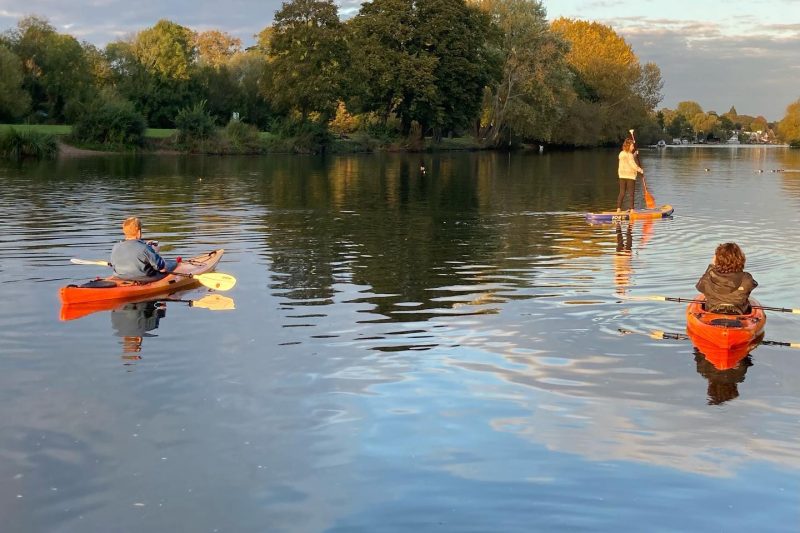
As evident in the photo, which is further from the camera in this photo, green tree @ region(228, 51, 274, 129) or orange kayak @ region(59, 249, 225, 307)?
green tree @ region(228, 51, 274, 129)

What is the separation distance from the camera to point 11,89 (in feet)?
239

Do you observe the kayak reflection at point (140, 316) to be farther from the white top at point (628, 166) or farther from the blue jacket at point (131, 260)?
the white top at point (628, 166)

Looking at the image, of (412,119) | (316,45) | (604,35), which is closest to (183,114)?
(316,45)

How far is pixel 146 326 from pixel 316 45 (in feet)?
230

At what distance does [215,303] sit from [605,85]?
10722 centimetres

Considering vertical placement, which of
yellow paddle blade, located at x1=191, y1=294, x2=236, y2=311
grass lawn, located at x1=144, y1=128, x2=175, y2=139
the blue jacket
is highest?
grass lawn, located at x1=144, y1=128, x2=175, y2=139

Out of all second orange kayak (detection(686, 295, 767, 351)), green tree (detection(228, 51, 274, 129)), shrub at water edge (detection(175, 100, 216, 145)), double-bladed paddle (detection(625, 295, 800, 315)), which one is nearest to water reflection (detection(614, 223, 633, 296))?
double-bladed paddle (detection(625, 295, 800, 315))

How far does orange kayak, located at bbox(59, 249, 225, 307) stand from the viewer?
13336 mm

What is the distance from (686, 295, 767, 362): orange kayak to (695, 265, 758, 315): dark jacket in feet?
0.49

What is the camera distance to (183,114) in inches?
2842

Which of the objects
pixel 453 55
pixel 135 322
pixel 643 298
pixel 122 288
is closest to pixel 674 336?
pixel 643 298

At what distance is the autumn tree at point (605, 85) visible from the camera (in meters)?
107

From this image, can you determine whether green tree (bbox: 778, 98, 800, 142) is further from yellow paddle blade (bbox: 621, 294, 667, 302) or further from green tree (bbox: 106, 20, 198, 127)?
yellow paddle blade (bbox: 621, 294, 667, 302)

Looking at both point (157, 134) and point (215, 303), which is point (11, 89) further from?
point (215, 303)
